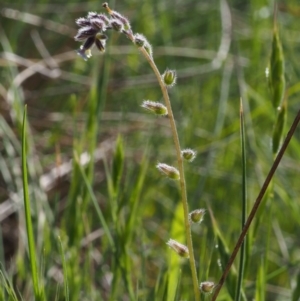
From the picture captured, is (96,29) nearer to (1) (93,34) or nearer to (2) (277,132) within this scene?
(1) (93,34)

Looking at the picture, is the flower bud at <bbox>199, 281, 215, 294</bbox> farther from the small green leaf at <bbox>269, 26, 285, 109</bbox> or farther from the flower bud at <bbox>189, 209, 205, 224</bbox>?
the small green leaf at <bbox>269, 26, 285, 109</bbox>

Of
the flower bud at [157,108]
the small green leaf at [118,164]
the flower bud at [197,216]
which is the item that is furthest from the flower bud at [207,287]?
the small green leaf at [118,164]

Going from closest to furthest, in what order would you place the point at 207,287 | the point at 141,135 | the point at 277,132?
the point at 207,287 → the point at 277,132 → the point at 141,135

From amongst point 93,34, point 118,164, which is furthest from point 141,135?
point 93,34

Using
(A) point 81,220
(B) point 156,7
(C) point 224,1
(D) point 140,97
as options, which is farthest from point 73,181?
(C) point 224,1

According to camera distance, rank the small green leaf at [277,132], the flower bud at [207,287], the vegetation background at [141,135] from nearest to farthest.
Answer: the flower bud at [207,287]
the small green leaf at [277,132]
the vegetation background at [141,135]

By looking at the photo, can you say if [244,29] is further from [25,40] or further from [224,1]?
[25,40]

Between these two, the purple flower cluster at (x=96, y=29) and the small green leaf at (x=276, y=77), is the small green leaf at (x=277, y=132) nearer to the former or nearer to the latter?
the small green leaf at (x=276, y=77)

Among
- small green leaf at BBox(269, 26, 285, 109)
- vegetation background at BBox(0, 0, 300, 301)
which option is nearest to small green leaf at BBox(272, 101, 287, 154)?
small green leaf at BBox(269, 26, 285, 109)

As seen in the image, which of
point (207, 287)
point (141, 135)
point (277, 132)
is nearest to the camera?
point (207, 287)

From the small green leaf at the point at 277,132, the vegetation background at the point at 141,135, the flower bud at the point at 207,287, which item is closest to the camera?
the flower bud at the point at 207,287
